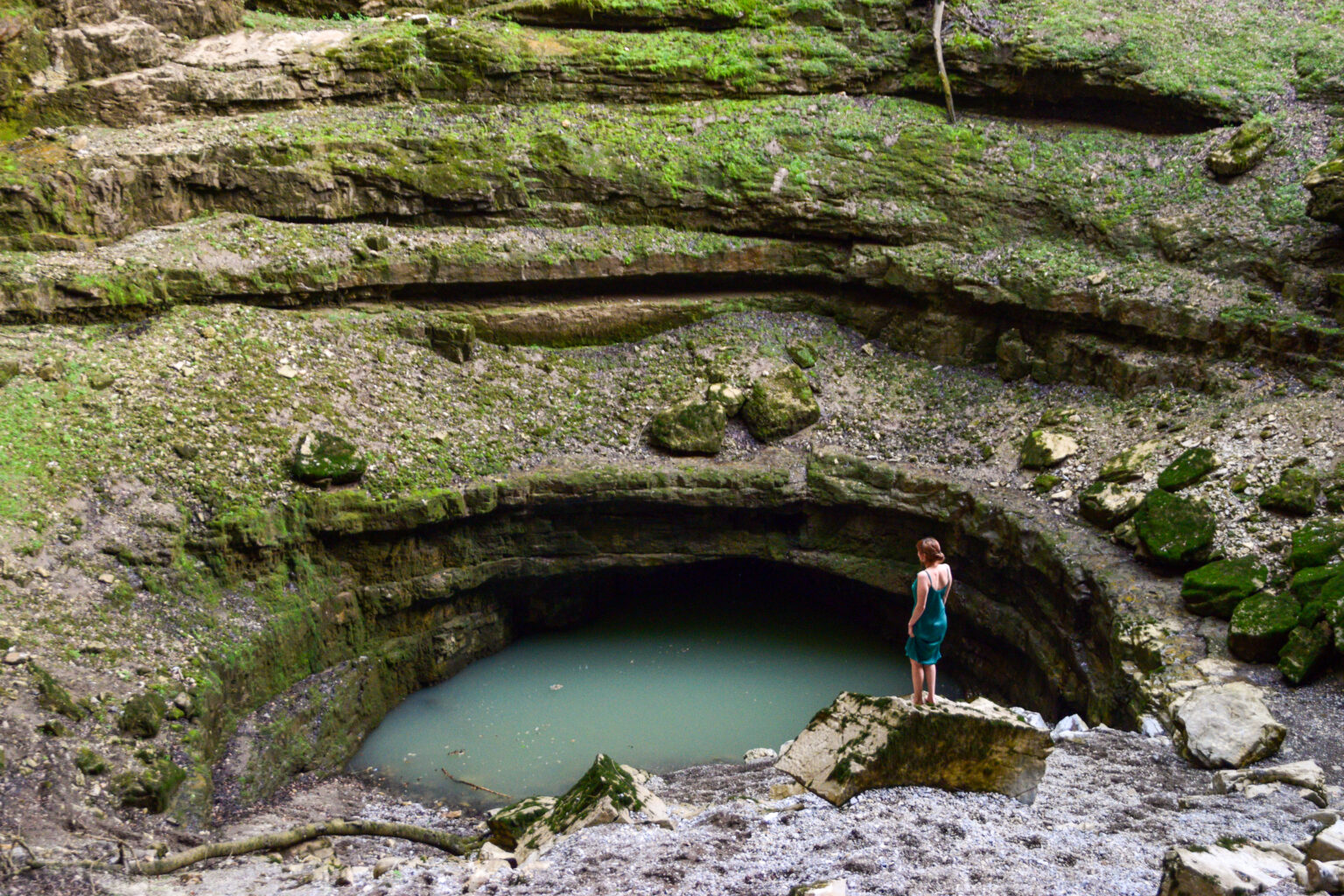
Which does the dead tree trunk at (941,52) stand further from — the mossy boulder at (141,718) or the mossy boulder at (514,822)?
the mossy boulder at (141,718)

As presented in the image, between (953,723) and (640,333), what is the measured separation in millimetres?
9411

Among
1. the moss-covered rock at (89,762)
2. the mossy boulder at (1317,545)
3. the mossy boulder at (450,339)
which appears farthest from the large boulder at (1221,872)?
the mossy boulder at (450,339)

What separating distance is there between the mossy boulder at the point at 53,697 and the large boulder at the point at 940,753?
20.8 feet

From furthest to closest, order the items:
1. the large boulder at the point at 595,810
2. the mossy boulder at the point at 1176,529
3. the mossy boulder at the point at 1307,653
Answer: the mossy boulder at the point at 1176,529, the mossy boulder at the point at 1307,653, the large boulder at the point at 595,810

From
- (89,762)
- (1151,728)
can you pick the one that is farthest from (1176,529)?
(89,762)

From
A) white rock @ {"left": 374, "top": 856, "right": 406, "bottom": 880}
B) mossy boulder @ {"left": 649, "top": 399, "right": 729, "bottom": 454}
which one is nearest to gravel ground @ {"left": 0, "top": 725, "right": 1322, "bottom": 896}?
white rock @ {"left": 374, "top": 856, "right": 406, "bottom": 880}

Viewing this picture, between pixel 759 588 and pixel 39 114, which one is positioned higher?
pixel 39 114

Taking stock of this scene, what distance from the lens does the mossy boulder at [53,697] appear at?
7.53m

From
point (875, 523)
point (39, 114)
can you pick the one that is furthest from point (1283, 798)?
point (39, 114)

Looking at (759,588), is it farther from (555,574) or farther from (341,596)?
(341,596)

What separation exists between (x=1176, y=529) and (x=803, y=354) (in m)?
6.11

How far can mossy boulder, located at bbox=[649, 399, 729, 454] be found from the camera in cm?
1259

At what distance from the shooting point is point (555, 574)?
12.5 m

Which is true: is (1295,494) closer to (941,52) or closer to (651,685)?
(651,685)
